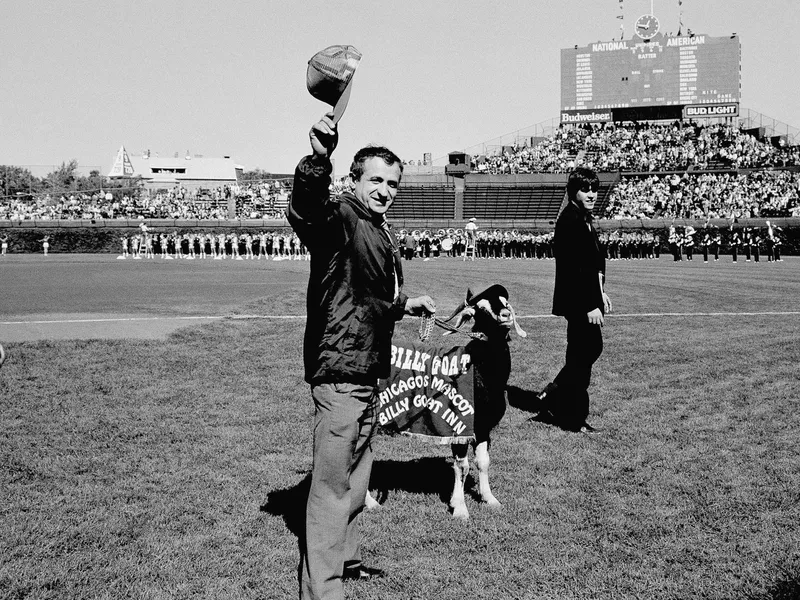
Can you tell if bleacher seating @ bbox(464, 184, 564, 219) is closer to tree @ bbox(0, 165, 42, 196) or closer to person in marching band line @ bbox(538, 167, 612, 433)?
person in marching band line @ bbox(538, 167, 612, 433)

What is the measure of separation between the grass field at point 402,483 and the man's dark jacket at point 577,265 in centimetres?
124

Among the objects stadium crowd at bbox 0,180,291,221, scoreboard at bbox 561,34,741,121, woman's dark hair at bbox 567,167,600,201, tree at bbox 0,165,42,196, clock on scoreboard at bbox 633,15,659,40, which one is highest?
clock on scoreboard at bbox 633,15,659,40

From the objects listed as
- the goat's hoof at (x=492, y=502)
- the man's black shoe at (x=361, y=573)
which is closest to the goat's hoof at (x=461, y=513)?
the goat's hoof at (x=492, y=502)

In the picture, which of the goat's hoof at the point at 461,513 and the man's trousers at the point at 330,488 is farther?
the goat's hoof at the point at 461,513

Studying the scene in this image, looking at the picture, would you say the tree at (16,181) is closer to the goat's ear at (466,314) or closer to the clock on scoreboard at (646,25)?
the clock on scoreboard at (646,25)

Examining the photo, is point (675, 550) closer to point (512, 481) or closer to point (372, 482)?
point (512, 481)

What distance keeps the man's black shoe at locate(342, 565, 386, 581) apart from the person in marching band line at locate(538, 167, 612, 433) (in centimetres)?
350

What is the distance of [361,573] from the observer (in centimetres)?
419

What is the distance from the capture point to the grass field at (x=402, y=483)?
413cm

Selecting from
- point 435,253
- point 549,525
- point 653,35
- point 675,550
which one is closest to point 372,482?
point 549,525

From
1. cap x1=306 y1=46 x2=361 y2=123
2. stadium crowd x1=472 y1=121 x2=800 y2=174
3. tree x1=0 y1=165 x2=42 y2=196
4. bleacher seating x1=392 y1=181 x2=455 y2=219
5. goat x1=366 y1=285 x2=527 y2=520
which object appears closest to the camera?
cap x1=306 y1=46 x2=361 y2=123

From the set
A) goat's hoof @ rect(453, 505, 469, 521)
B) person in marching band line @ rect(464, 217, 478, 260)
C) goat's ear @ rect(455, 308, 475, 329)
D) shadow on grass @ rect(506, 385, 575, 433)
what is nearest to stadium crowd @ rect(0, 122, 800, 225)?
person in marching band line @ rect(464, 217, 478, 260)

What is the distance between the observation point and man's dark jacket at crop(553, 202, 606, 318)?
7207mm

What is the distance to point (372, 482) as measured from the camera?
5770 mm
